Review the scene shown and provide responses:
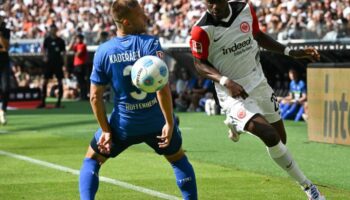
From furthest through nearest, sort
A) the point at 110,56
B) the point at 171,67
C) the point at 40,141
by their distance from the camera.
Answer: the point at 171,67 < the point at 40,141 < the point at 110,56

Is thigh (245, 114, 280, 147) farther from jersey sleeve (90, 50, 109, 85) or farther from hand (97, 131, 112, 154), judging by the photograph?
jersey sleeve (90, 50, 109, 85)

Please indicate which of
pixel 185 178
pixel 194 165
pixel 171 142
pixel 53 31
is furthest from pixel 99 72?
pixel 53 31

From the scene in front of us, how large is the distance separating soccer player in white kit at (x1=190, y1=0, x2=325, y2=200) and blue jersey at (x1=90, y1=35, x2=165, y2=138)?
5.56 ft

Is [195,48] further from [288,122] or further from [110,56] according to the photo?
[288,122]

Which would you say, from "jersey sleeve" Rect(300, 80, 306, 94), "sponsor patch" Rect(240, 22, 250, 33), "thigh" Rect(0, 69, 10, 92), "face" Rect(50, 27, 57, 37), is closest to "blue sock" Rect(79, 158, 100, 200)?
"sponsor patch" Rect(240, 22, 250, 33)

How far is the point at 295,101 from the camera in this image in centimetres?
2127

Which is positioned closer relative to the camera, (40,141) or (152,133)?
(152,133)

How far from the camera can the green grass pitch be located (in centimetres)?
1044

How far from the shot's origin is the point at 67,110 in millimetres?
26391

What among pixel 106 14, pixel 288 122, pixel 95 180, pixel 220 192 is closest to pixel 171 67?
pixel 288 122

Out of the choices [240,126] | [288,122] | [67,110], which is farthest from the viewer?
[67,110]

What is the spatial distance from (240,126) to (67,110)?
1711 centimetres

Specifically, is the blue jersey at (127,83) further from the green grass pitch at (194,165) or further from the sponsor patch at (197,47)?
the green grass pitch at (194,165)

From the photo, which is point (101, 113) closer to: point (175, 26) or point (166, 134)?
point (166, 134)
